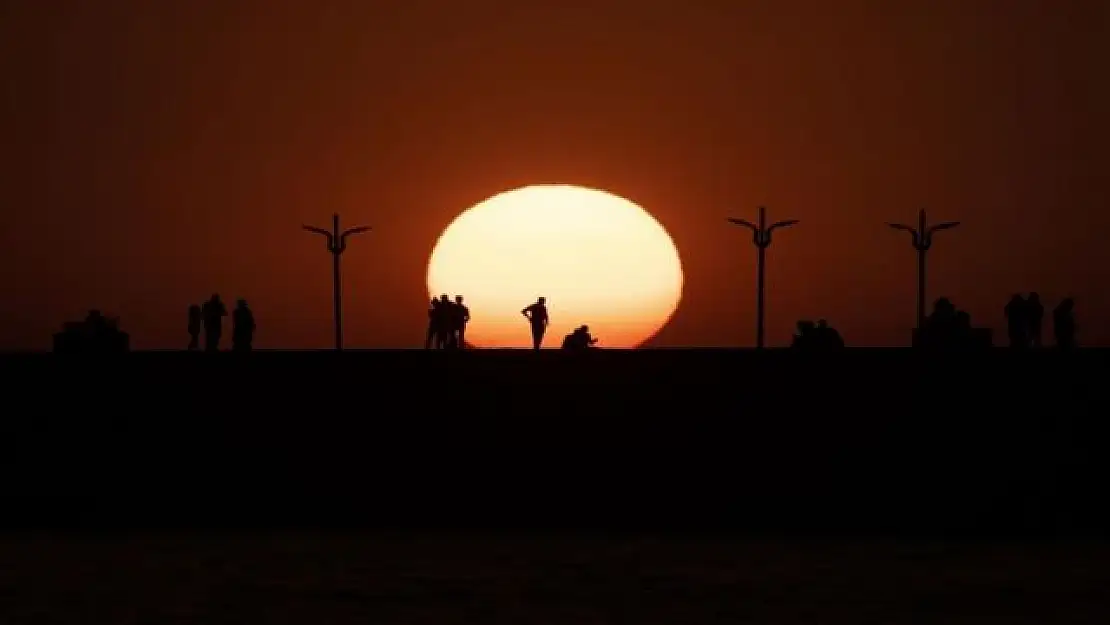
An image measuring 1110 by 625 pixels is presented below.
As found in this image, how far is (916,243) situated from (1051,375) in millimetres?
42997

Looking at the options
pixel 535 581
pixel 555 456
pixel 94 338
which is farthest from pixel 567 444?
pixel 94 338

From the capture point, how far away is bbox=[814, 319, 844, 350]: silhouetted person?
203 ft

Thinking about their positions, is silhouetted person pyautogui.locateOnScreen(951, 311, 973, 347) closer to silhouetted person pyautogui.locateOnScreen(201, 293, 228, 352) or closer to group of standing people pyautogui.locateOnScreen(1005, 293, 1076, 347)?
group of standing people pyautogui.locateOnScreen(1005, 293, 1076, 347)

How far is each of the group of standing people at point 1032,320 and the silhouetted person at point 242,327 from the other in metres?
16.3

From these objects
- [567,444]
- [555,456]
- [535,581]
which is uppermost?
[567,444]

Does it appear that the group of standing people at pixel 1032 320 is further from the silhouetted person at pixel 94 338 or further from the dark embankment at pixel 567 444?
the silhouetted person at pixel 94 338

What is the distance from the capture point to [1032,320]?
64.9m

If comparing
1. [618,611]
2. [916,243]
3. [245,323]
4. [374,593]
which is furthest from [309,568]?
[916,243]

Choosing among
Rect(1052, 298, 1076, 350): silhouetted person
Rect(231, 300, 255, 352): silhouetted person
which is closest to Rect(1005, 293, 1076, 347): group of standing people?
Rect(1052, 298, 1076, 350): silhouetted person

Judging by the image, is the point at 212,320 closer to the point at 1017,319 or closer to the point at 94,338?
the point at 94,338

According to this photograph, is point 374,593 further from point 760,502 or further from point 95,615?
point 760,502

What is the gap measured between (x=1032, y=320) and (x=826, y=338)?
5.51 meters

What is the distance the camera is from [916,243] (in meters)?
101

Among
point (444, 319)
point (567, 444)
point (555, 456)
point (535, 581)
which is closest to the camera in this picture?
point (535, 581)
